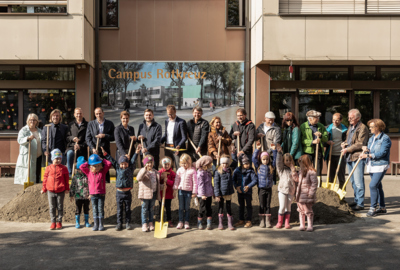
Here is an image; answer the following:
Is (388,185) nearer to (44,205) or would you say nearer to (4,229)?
(44,205)

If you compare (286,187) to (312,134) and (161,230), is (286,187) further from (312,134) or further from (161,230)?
(161,230)

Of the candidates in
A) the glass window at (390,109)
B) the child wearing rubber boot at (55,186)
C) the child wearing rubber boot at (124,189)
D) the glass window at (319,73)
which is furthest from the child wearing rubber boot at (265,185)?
the glass window at (390,109)

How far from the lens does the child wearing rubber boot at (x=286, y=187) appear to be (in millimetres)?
8258

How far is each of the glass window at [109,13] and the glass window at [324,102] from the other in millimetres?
6501

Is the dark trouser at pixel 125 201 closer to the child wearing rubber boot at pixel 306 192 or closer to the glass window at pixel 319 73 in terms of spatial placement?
the child wearing rubber boot at pixel 306 192

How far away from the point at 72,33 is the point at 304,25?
674 centimetres

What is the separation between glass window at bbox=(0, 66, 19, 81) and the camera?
14.8 m

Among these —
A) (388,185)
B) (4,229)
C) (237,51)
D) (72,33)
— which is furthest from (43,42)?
(388,185)

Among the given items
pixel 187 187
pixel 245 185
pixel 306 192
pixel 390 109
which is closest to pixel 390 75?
pixel 390 109

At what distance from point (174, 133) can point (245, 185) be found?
2.11 meters

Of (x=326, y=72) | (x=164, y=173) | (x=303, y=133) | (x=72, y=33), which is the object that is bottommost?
(x=164, y=173)

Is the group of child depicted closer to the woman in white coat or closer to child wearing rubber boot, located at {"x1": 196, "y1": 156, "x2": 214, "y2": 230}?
child wearing rubber boot, located at {"x1": 196, "y1": 156, "x2": 214, "y2": 230}

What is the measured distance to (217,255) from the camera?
6465 millimetres

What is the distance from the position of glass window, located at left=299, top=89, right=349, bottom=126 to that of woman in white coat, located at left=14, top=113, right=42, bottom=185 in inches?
326
